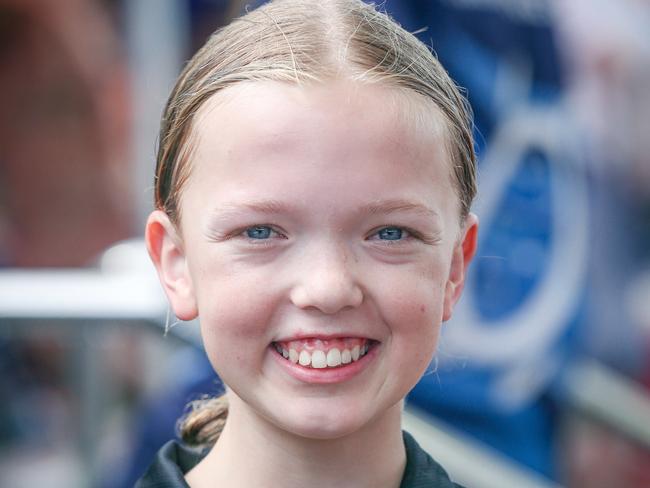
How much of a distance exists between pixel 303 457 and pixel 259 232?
1.05 feet

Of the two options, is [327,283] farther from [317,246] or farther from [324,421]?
[324,421]

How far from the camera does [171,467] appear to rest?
5.48 ft

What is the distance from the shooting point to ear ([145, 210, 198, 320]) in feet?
5.46

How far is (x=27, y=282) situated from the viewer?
3.25 meters

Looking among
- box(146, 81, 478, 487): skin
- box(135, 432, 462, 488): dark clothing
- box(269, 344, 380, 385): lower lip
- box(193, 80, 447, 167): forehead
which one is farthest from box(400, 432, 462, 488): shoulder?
box(193, 80, 447, 167): forehead

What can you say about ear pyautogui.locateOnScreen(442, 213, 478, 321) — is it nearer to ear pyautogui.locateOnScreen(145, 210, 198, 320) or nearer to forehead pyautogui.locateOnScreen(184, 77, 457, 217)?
forehead pyautogui.locateOnScreen(184, 77, 457, 217)

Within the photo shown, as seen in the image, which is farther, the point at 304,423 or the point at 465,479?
the point at 465,479

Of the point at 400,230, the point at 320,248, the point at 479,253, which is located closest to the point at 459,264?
the point at 400,230

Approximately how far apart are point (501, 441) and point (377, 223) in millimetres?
2174

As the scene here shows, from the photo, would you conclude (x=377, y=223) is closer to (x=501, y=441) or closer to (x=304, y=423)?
(x=304, y=423)

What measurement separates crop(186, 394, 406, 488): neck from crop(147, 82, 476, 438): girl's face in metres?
0.06

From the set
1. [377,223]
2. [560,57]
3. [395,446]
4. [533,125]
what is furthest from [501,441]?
[377,223]

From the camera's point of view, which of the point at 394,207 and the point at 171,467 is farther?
the point at 171,467

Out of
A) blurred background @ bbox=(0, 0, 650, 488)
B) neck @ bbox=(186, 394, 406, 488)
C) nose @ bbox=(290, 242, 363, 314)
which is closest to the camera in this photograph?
nose @ bbox=(290, 242, 363, 314)
